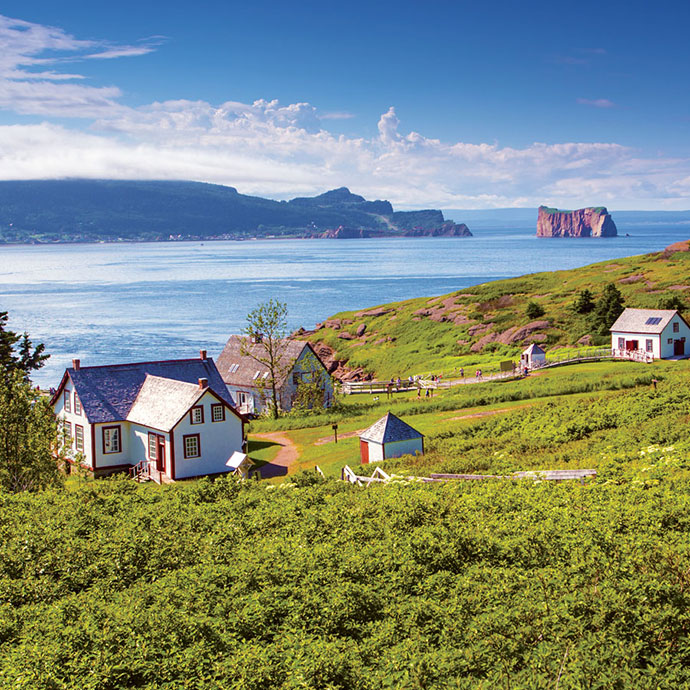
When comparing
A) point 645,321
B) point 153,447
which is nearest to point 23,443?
point 153,447

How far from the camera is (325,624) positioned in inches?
556

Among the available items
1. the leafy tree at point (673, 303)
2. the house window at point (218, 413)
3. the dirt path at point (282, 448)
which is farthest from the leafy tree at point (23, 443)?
the leafy tree at point (673, 303)

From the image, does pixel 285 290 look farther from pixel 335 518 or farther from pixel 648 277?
pixel 335 518

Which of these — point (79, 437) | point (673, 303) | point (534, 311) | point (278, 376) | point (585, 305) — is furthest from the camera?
point (534, 311)

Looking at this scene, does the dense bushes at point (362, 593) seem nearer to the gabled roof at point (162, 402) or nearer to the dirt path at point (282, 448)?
the gabled roof at point (162, 402)

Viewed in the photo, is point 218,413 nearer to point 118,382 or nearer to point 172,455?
point 172,455

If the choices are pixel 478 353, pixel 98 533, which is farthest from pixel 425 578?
pixel 478 353

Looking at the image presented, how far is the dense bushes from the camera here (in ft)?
39.3

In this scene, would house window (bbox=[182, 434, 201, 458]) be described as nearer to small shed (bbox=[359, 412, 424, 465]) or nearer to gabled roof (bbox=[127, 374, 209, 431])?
gabled roof (bbox=[127, 374, 209, 431])

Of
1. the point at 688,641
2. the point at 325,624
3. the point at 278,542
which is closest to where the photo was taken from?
the point at 688,641

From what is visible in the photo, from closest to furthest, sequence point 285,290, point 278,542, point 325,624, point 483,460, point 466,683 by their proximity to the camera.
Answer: point 466,683 < point 325,624 < point 278,542 < point 483,460 < point 285,290

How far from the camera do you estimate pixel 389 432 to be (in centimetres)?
3747

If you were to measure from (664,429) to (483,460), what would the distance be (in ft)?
27.6

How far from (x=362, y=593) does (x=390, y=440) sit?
2235 cm
